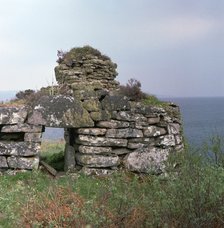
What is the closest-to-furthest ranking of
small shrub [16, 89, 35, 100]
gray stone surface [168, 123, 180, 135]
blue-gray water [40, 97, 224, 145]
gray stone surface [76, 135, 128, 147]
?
blue-gray water [40, 97, 224, 145] < gray stone surface [76, 135, 128, 147] < gray stone surface [168, 123, 180, 135] < small shrub [16, 89, 35, 100]

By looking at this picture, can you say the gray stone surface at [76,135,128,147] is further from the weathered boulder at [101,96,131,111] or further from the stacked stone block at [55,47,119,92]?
the stacked stone block at [55,47,119,92]

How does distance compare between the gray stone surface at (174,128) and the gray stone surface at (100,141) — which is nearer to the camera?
the gray stone surface at (100,141)

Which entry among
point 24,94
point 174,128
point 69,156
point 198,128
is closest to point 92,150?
point 69,156

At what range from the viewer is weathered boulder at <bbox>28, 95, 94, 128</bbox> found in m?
11.1

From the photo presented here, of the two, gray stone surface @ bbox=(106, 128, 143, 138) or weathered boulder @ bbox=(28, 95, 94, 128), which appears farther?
gray stone surface @ bbox=(106, 128, 143, 138)

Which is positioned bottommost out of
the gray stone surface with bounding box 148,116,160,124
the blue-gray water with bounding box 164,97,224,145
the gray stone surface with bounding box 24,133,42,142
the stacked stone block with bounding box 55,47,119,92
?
the blue-gray water with bounding box 164,97,224,145

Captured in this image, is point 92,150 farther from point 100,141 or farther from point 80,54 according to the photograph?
point 80,54

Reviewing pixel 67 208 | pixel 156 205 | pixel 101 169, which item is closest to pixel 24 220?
pixel 67 208

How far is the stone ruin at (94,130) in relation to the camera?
1112 centimetres

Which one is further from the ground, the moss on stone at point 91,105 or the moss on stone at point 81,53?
the moss on stone at point 81,53

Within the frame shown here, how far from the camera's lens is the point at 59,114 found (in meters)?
11.1

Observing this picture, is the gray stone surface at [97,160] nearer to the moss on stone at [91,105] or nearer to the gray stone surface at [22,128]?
the moss on stone at [91,105]

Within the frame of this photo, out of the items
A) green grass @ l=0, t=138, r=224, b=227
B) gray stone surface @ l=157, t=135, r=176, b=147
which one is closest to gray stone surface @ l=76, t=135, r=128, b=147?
gray stone surface @ l=157, t=135, r=176, b=147

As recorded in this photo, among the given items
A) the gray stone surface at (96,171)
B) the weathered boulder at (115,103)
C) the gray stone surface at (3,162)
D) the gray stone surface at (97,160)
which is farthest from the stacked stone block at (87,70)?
the gray stone surface at (3,162)
